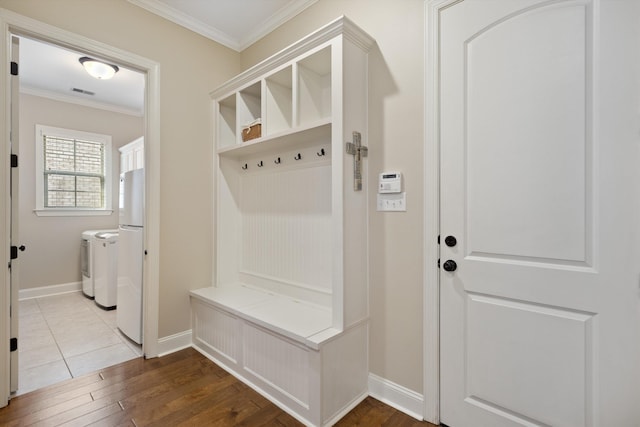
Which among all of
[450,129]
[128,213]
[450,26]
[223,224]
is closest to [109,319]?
[128,213]

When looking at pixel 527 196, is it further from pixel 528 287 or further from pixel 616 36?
pixel 616 36

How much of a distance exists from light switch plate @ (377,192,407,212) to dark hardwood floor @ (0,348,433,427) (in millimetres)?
1199

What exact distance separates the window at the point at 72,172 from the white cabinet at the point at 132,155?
40 cm

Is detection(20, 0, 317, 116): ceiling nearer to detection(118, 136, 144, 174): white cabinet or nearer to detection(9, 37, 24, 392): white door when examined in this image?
detection(9, 37, 24, 392): white door

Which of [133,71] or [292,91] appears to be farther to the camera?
[133,71]

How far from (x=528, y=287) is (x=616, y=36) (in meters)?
1.09

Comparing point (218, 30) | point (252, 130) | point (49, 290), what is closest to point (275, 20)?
point (218, 30)

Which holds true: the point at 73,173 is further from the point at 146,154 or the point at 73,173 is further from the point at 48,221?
the point at 146,154

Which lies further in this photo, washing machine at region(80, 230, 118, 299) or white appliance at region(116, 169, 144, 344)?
washing machine at region(80, 230, 118, 299)

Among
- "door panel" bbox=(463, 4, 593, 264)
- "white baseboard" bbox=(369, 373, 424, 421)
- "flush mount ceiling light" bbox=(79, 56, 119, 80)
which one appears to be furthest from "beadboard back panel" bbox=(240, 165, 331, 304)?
"flush mount ceiling light" bbox=(79, 56, 119, 80)

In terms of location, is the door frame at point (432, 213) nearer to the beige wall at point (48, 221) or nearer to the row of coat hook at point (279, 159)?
the row of coat hook at point (279, 159)

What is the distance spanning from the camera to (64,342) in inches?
109

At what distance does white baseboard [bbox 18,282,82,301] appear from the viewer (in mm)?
4027

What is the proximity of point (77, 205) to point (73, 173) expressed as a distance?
47cm
